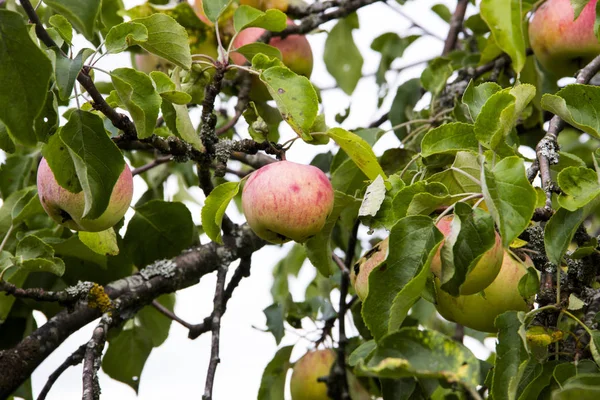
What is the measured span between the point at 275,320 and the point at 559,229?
112 cm

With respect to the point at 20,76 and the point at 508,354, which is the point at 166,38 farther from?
the point at 508,354

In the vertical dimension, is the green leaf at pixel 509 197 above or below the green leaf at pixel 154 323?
below

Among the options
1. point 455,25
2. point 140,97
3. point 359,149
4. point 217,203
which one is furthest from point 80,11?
point 455,25

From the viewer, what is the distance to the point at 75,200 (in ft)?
4.18

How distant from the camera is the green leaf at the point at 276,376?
2.04 metres

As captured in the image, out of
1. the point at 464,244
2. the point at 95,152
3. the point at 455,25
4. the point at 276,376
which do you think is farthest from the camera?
the point at 455,25

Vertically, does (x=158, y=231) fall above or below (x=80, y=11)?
below

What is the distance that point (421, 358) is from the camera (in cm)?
89

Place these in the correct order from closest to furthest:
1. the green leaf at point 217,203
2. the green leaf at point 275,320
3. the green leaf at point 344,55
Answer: the green leaf at point 217,203 < the green leaf at point 275,320 < the green leaf at point 344,55

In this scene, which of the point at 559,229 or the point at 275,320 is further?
the point at 275,320

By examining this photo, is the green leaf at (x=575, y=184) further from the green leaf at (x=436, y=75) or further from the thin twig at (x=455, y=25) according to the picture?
the thin twig at (x=455, y=25)

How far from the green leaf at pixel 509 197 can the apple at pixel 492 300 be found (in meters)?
0.30

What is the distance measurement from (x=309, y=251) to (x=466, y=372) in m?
0.63

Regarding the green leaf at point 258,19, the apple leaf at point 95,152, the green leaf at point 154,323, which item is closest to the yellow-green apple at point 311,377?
the green leaf at point 154,323
